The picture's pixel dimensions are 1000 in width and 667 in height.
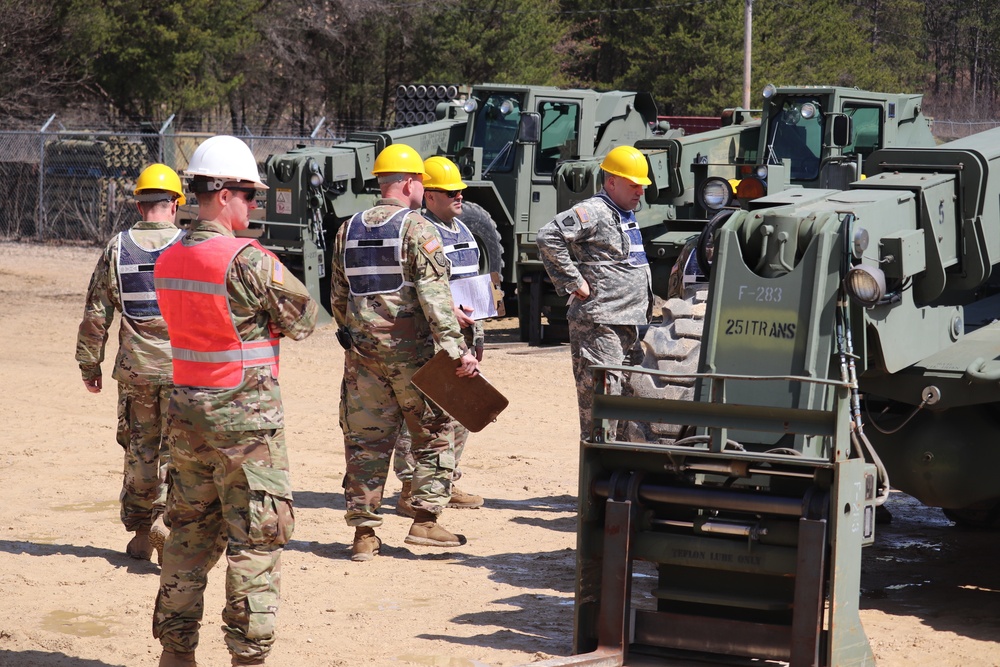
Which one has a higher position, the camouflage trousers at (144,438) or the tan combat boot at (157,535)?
the camouflage trousers at (144,438)

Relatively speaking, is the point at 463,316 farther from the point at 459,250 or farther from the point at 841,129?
the point at 841,129

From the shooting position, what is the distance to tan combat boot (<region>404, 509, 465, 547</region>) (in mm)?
7254

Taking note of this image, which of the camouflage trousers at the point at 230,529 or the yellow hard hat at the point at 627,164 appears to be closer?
the camouflage trousers at the point at 230,529

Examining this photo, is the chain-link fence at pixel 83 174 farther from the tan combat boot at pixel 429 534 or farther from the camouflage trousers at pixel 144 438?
the camouflage trousers at pixel 144 438

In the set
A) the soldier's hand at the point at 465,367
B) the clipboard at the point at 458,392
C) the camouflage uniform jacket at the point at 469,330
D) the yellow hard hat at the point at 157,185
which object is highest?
the yellow hard hat at the point at 157,185

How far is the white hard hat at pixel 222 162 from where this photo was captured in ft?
16.0

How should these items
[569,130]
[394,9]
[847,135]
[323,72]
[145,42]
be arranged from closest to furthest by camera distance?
[847,135] < [569,130] < [145,42] < [394,9] < [323,72]

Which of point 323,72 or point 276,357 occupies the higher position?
point 323,72

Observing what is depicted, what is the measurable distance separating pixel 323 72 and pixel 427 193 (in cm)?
2860

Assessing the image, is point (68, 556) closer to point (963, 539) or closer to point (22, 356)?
point (963, 539)

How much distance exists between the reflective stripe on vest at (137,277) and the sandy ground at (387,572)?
134 centimetres

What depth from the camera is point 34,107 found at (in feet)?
97.0

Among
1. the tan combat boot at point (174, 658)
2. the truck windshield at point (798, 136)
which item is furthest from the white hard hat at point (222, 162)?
the truck windshield at point (798, 136)

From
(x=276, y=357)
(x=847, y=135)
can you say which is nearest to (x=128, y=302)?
(x=276, y=357)
